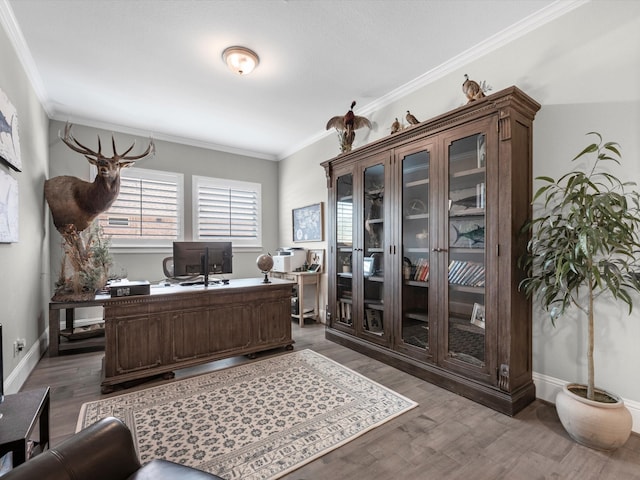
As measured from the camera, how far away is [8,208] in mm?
2418

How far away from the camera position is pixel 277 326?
138 inches

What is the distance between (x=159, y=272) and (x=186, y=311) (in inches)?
86.9

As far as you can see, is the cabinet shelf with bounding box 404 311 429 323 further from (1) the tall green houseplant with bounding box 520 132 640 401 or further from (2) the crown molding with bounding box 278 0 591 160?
(2) the crown molding with bounding box 278 0 591 160

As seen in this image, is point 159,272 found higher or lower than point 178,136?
lower

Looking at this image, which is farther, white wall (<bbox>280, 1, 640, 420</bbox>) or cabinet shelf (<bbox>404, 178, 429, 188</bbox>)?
cabinet shelf (<bbox>404, 178, 429, 188</bbox>)

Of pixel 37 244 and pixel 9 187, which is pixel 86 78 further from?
pixel 37 244

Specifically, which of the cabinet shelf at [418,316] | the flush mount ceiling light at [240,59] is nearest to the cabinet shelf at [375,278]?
the cabinet shelf at [418,316]

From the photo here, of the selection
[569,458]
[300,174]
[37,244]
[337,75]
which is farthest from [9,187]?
[569,458]

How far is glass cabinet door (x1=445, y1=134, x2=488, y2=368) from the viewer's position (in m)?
2.44

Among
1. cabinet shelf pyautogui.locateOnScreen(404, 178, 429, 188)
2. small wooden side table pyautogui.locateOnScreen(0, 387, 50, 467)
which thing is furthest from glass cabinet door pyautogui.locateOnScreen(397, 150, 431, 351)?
small wooden side table pyautogui.locateOnScreen(0, 387, 50, 467)

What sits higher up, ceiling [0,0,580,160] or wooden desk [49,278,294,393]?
ceiling [0,0,580,160]

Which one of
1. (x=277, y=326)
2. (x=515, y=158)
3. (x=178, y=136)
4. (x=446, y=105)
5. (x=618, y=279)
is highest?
(x=178, y=136)

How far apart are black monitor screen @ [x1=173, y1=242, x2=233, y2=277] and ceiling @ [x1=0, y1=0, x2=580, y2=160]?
1764mm

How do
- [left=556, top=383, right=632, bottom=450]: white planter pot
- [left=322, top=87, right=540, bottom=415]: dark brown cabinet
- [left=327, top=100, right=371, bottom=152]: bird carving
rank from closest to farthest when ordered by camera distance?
[left=556, top=383, right=632, bottom=450]: white planter pot
[left=322, top=87, right=540, bottom=415]: dark brown cabinet
[left=327, top=100, right=371, bottom=152]: bird carving
